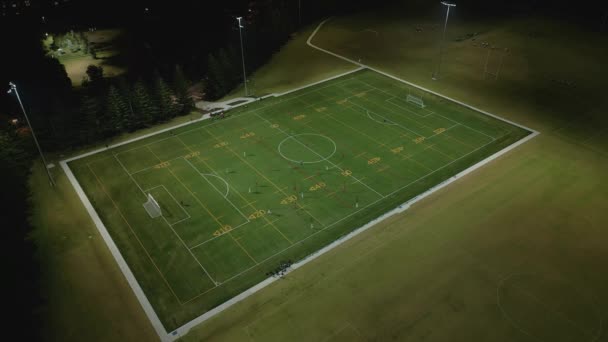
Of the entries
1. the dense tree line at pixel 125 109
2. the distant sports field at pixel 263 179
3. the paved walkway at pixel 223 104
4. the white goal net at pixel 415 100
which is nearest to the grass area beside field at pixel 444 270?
the distant sports field at pixel 263 179

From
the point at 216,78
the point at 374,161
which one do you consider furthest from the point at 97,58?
the point at 374,161

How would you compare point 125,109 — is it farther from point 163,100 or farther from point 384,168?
point 384,168

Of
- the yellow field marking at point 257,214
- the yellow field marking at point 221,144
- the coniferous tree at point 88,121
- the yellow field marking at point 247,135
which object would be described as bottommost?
the yellow field marking at point 257,214

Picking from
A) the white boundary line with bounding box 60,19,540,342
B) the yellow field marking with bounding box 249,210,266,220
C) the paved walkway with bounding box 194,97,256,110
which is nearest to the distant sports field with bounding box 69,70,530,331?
the yellow field marking with bounding box 249,210,266,220

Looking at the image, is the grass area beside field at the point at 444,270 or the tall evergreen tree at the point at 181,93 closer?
the grass area beside field at the point at 444,270

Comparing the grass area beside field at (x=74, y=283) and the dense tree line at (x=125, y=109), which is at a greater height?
the dense tree line at (x=125, y=109)

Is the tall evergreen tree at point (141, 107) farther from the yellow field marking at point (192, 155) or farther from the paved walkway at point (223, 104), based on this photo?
the yellow field marking at point (192, 155)

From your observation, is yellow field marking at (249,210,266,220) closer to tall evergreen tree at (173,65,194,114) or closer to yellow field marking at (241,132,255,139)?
yellow field marking at (241,132,255,139)
